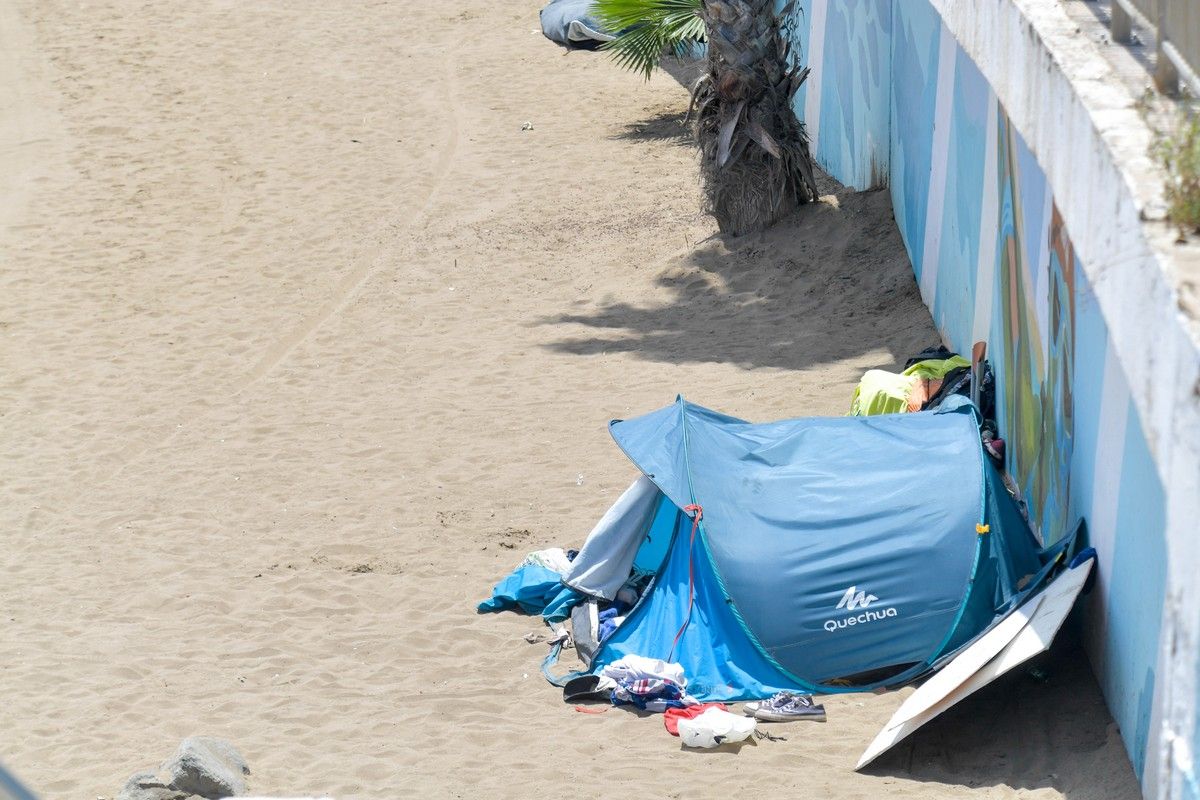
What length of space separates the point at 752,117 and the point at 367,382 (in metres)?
4.07

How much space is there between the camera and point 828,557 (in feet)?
20.4

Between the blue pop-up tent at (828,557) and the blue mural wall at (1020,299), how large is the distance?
0.41 meters

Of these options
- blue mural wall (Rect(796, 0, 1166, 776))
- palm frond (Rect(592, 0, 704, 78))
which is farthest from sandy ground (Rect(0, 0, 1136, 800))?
palm frond (Rect(592, 0, 704, 78))

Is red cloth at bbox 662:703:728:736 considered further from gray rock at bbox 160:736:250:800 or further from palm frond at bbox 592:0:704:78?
palm frond at bbox 592:0:704:78

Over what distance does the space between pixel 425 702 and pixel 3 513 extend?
3.82 metres

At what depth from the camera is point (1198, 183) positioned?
12.2ft

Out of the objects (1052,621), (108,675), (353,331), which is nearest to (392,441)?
(353,331)

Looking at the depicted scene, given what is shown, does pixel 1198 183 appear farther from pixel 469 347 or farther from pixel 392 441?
pixel 469 347

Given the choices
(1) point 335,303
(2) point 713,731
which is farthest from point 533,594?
(1) point 335,303

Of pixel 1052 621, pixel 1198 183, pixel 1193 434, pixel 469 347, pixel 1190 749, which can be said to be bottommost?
pixel 469 347

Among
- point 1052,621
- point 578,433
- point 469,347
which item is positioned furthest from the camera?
point 469,347

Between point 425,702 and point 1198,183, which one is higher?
point 1198,183

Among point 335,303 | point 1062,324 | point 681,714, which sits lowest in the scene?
point 335,303

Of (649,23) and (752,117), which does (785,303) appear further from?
(649,23)
